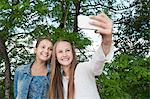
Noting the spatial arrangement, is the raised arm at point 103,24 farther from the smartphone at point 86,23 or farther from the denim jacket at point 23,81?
the denim jacket at point 23,81

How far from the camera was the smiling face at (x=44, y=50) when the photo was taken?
8.75ft

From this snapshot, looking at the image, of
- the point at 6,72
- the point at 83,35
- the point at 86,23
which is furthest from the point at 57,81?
the point at 6,72

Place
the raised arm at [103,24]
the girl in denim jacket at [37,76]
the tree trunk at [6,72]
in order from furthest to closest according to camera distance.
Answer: the tree trunk at [6,72] → the girl in denim jacket at [37,76] → the raised arm at [103,24]

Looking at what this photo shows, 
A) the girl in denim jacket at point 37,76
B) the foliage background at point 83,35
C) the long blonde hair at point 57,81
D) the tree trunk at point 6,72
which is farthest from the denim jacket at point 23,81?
the tree trunk at point 6,72

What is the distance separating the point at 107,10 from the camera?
7.24m

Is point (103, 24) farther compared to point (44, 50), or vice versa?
point (44, 50)

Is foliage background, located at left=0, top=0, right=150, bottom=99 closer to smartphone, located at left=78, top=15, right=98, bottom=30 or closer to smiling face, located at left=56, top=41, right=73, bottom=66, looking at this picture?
smiling face, located at left=56, top=41, right=73, bottom=66

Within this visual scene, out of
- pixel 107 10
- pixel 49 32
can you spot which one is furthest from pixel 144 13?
pixel 49 32

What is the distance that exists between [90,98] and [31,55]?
18.1ft

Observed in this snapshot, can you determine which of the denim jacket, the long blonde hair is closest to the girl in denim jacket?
the denim jacket

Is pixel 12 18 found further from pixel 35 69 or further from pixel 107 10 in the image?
pixel 35 69

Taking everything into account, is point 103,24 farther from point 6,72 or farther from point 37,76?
point 6,72

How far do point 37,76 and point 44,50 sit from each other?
0.68ft

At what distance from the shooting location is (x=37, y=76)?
2.74 meters
